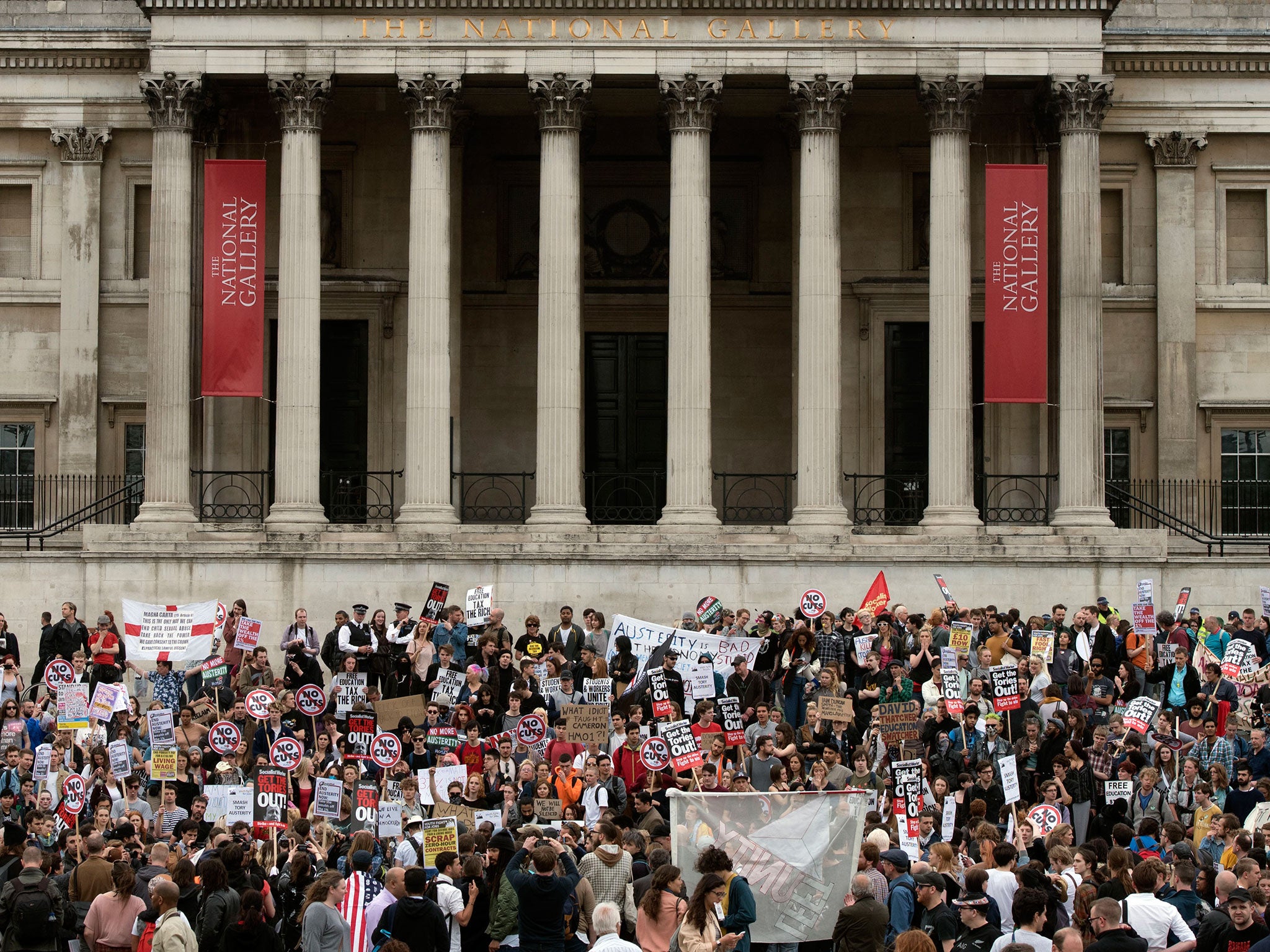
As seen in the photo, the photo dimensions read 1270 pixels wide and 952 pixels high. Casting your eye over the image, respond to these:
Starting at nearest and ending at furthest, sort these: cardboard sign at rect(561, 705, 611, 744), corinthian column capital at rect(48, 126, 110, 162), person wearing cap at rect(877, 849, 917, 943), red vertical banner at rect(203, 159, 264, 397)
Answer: person wearing cap at rect(877, 849, 917, 943)
cardboard sign at rect(561, 705, 611, 744)
red vertical banner at rect(203, 159, 264, 397)
corinthian column capital at rect(48, 126, 110, 162)

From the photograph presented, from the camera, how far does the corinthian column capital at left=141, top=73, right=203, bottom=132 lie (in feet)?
128

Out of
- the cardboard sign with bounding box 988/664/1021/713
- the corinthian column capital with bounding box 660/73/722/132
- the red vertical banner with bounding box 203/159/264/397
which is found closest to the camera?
the cardboard sign with bounding box 988/664/1021/713

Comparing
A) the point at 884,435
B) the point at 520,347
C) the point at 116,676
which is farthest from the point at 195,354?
the point at 884,435

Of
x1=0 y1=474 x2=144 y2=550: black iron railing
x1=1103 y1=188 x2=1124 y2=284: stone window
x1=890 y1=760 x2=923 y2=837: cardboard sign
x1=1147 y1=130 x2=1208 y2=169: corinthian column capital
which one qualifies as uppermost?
x1=1147 y1=130 x2=1208 y2=169: corinthian column capital

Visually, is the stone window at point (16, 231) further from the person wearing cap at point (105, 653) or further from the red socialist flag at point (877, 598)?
the red socialist flag at point (877, 598)

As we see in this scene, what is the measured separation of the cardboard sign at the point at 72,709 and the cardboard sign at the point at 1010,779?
11.5 meters

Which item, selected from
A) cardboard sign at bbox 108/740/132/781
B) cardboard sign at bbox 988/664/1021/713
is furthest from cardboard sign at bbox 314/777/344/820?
cardboard sign at bbox 988/664/1021/713

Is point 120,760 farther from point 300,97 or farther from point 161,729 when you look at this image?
point 300,97

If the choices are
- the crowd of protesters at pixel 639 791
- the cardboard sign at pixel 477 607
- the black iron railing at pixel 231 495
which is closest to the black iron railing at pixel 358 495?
the black iron railing at pixel 231 495

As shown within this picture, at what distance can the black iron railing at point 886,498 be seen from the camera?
135 feet

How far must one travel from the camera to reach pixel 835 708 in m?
25.9

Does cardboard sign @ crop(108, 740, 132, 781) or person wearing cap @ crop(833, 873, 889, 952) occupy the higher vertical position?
cardboard sign @ crop(108, 740, 132, 781)

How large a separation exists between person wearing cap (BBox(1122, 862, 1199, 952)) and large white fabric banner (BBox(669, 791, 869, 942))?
3040mm

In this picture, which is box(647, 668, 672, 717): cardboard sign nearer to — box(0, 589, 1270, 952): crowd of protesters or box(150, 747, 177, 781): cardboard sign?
box(0, 589, 1270, 952): crowd of protesters
